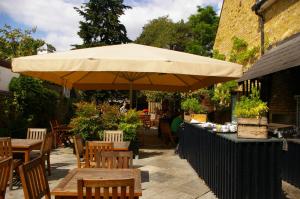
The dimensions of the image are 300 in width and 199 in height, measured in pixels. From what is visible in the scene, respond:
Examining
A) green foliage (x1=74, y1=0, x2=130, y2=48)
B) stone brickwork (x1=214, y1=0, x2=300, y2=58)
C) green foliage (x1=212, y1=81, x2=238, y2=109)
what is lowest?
green foliage (x1=212, y1=81, x2=238, y2=109)

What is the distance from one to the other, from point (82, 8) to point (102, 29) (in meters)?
2.79

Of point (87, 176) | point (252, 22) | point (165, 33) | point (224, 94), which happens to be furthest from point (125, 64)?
point (165, 33)

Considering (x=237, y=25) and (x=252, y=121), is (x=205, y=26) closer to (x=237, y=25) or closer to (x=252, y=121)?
(x=237, y=25)

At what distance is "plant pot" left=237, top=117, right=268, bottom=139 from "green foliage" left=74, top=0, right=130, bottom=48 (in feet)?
80.6

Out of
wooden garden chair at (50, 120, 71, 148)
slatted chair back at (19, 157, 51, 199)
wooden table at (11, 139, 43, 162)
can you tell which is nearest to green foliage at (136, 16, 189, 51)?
wooden garden chair at (50, 120, 71, 148)

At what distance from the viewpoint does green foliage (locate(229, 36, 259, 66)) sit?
12648mm

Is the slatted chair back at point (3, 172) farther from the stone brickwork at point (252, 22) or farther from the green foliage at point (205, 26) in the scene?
the green foliage at point (205, 26)

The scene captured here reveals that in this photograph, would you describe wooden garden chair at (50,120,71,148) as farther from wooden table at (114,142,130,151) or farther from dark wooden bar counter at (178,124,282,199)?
dark wooden bar counter at (178,124,282,199)

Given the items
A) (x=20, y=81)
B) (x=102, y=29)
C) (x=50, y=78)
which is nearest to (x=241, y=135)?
(x=50, y=78)

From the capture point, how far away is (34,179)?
3691mm

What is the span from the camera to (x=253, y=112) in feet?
15.4

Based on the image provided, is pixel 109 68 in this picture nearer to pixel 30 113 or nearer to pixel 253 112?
pixel 253 112

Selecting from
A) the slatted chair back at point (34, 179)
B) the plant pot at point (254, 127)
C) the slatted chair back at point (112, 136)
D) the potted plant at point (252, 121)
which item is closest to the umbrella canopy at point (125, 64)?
the slatted chair back at point (112, 136)

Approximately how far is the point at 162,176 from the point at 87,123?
272 cm
